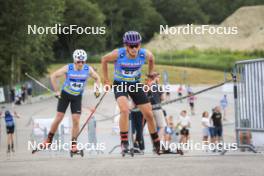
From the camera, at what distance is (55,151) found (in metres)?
23.8

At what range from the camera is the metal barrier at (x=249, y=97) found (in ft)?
60.3

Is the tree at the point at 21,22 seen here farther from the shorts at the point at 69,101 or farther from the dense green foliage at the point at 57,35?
the shorts at the point at 69,101

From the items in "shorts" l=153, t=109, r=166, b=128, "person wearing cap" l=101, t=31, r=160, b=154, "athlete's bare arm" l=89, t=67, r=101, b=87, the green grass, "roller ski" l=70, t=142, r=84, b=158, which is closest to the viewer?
"person wearing cap" l=101, t=31, r=160, b=154

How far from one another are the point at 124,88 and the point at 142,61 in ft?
1.94

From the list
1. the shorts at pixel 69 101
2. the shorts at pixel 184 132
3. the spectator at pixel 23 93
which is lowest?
the shorts at pixel 184 132

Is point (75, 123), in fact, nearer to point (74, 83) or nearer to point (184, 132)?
point (74, 83)

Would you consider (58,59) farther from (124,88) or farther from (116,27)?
(124,88)

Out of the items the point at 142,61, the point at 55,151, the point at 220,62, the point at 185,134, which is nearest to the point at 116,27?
the point at 220,62

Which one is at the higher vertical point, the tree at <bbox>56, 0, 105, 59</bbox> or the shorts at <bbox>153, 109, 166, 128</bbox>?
the tree at <bbox>56, 0, 105, 59</bbox>

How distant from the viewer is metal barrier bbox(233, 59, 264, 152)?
18375 mm

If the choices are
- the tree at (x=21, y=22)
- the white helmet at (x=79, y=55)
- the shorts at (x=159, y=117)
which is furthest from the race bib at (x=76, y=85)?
the tree at (x=21, y=22)

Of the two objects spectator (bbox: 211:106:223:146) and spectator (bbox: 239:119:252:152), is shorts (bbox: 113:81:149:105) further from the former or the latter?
spectator (bbox: 211:106:223:146)

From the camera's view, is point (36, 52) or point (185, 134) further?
point (36, 52)

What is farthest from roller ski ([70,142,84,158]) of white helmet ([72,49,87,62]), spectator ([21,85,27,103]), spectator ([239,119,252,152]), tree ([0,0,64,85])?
spectator ([21,85,27,103])
